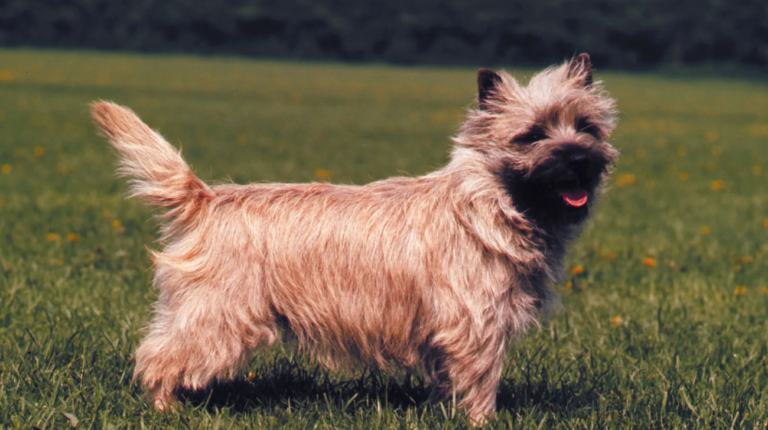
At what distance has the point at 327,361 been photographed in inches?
134

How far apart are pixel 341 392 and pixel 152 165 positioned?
1281 mm

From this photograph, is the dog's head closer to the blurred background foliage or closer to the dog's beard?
the dog's beard

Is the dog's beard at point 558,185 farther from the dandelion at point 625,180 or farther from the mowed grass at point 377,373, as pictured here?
the dandelion at point 625,180

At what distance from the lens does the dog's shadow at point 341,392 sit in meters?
3.49

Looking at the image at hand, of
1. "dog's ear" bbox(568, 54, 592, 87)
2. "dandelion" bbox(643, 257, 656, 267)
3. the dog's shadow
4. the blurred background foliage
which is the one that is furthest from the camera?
the blurred background foliage

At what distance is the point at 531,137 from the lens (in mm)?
3199

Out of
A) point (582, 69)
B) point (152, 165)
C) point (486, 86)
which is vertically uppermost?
point (582, 69)

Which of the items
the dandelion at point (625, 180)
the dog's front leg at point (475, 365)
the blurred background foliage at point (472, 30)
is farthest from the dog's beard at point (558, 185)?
the blurred background foliage at point (472, 30)

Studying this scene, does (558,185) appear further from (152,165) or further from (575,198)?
(152,165)

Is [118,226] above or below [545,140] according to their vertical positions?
below

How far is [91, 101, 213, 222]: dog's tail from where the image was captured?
3.33 m

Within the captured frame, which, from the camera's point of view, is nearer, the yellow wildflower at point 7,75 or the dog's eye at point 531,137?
the dog's eye at point 531,137

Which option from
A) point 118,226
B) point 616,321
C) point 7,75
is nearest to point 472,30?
point 7,75

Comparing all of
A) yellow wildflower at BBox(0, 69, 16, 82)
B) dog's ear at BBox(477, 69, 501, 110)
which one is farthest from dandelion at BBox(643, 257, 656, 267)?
yellow wildflower at BBox(0, 69, 16, 82)
